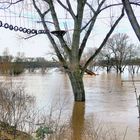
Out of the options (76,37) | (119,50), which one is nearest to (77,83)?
(76,37)

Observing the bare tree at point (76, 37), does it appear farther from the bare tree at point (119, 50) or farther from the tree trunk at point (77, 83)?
the bare tree at point (119, 50)

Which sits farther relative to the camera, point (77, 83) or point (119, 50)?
point (119, 50)

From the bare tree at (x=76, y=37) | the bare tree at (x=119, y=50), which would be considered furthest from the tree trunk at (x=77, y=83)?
the bare tree at (x=119, y=50)

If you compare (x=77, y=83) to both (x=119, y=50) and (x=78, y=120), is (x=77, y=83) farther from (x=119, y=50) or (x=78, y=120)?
(x=119, y=50)

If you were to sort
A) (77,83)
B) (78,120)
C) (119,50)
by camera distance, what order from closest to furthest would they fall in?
(78,120) < (77,83) < (119,50)

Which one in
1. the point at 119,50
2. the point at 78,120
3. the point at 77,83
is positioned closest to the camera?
the point at 78,120

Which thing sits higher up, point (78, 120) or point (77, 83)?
point (77, 83)

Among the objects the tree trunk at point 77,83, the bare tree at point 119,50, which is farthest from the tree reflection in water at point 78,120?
the bare tree at point 119,50

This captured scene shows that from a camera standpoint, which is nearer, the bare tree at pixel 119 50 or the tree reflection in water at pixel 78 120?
the tree reflection in water at pixel 78 120

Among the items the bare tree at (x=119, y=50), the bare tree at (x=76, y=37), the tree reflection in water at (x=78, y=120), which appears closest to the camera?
the tree reflection in water at (x=78, y=120)

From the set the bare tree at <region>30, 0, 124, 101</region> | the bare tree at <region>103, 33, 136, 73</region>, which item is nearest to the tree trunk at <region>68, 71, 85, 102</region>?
the bare tree at <region>30, 0, 124, 101</region>

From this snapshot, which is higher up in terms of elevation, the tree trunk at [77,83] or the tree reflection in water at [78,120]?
the tree trunk at [77,83]

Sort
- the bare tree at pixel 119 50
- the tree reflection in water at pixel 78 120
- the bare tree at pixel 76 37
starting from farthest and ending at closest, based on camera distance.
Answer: the bare tree at pixel 119 50 < the bare tree at pixel 76 37 < the tree reflection in water at pixel 78 120

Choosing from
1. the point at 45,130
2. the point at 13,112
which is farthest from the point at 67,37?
the point at 45,130
